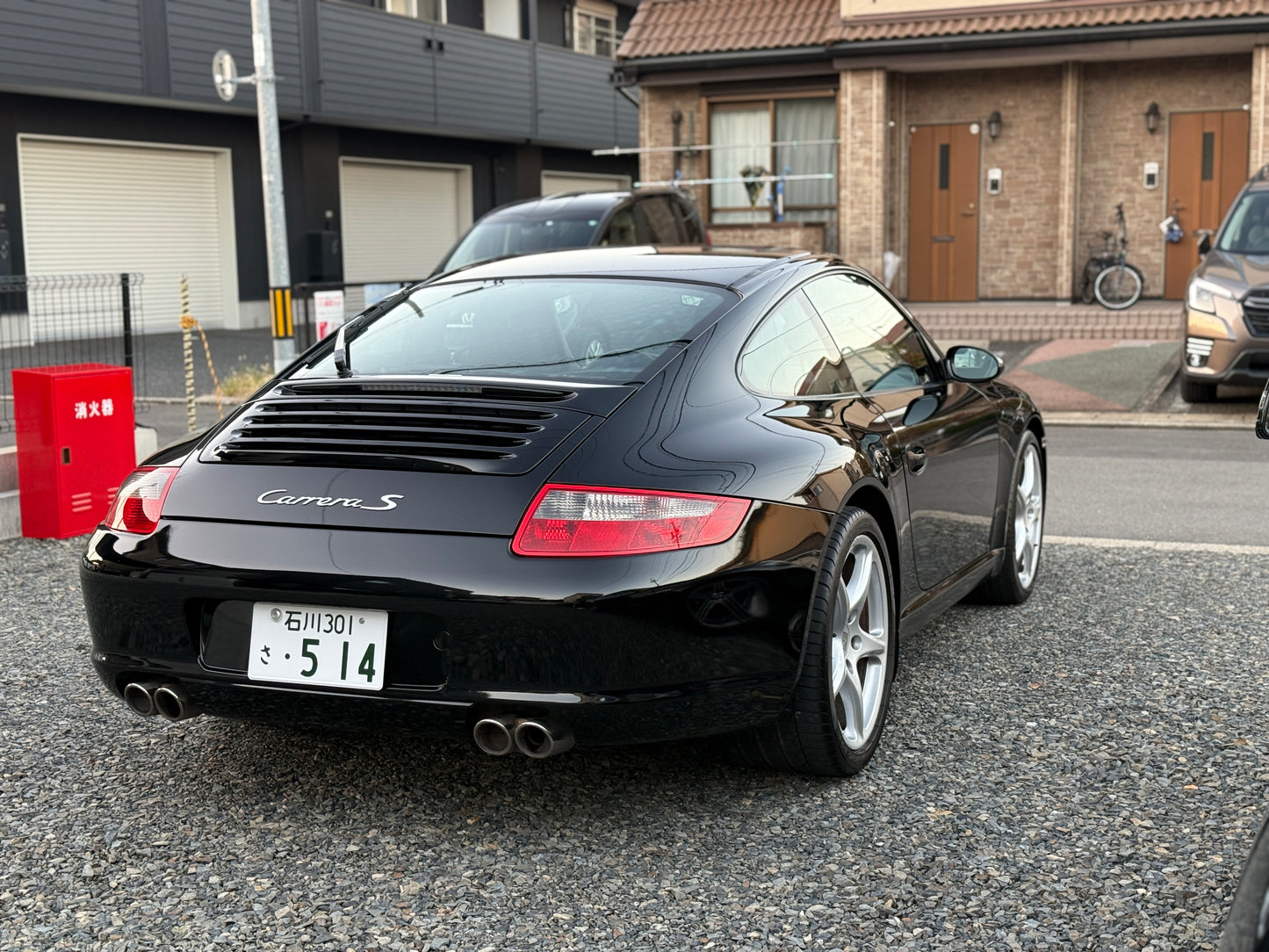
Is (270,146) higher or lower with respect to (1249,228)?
higher

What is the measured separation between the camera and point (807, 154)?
2111 cm

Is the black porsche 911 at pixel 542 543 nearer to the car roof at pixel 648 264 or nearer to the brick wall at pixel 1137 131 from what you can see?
the car roof at pixel 648 264

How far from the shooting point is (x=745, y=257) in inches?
181

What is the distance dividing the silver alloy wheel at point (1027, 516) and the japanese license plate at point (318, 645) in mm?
3092

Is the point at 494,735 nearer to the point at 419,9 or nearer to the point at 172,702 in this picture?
the point at 172,702

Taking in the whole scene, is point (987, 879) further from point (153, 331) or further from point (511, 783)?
point (153, 331)

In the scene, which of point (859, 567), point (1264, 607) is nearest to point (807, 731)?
point (859, 567)

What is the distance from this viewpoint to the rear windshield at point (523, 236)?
13867 millimetres

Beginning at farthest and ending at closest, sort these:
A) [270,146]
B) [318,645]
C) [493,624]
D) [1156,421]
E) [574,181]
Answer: [574,181] < [270,146] < [1156,421] < [318,645] < [493,624]

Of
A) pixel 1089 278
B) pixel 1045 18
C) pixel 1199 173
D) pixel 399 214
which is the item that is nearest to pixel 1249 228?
pixel 1045 18

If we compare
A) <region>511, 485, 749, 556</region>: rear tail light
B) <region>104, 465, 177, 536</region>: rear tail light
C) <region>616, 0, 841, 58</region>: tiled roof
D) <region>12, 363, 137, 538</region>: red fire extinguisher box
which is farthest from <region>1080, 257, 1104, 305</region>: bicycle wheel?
<region>104, 465, 177, 536</region>: rear tail light

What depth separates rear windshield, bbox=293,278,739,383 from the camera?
3920 mm

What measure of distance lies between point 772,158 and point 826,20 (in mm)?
2134

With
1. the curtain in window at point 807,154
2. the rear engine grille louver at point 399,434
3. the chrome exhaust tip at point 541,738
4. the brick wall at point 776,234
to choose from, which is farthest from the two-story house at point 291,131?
the chrome exhaust tip at point 541,738
